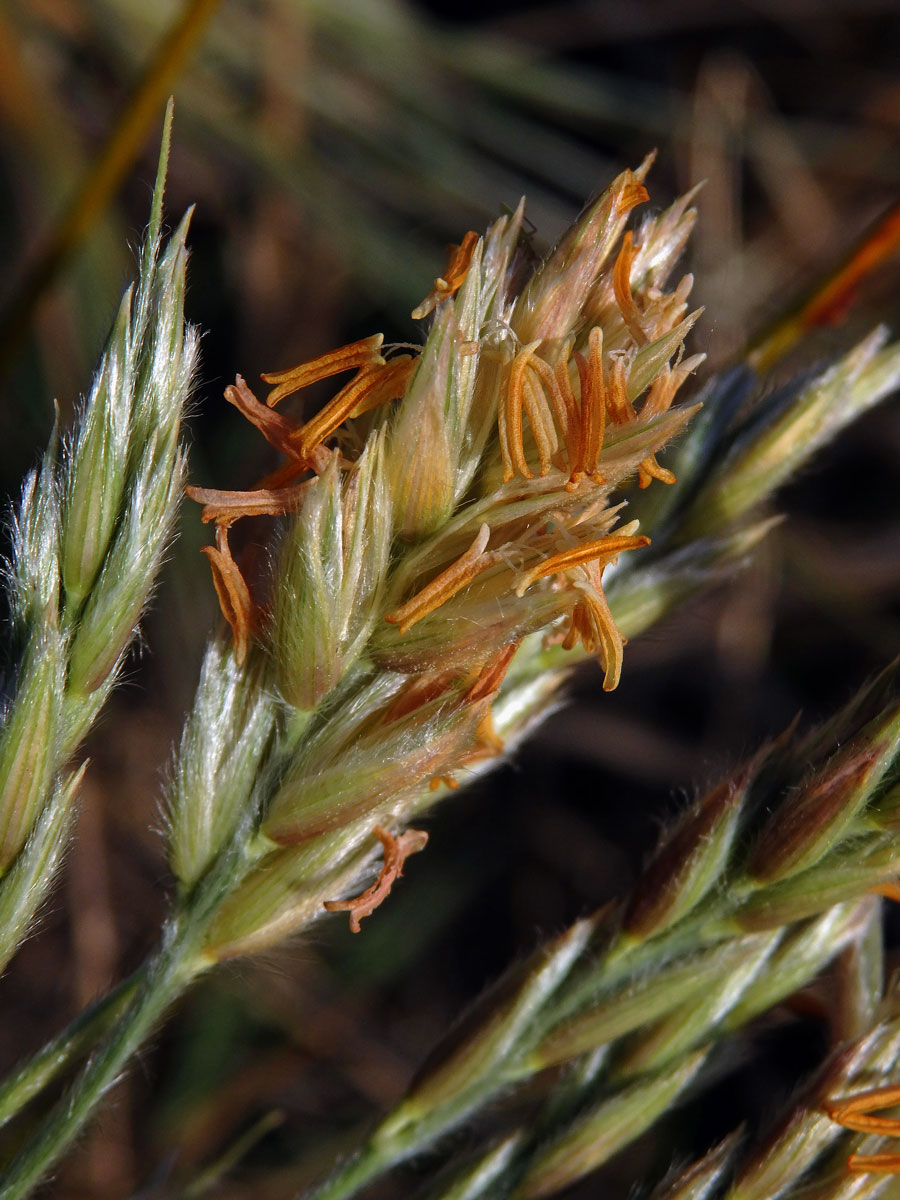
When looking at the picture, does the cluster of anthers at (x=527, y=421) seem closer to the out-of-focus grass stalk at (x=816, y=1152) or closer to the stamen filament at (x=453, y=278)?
the stamen filament at (x=453, y=278)

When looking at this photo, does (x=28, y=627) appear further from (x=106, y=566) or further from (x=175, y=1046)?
(x=175, y=1046)

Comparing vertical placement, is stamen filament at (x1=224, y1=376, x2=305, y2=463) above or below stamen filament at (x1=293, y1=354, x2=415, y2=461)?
below

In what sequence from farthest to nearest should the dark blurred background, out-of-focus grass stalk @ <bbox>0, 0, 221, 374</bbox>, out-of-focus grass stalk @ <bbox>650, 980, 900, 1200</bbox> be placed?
the dark blurred background → out-of-focus grass stalk @ <bbox>0, 0, 221, 374</bbox> → out-of-focus grass stalk @ <bbox>650, 980, 900, 1200</bbox>

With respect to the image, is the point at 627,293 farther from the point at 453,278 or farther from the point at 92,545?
the point at 92,545

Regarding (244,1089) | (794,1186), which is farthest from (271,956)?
(244,1089)

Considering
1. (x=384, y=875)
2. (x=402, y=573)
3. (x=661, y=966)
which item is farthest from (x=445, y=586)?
(x=661, y=966)

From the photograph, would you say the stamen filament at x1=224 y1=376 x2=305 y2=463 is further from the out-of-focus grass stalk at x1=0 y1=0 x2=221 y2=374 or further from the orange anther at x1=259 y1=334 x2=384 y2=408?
the out-of-focus grass stalk at x1=0 y1=0 x2=221 y2=374

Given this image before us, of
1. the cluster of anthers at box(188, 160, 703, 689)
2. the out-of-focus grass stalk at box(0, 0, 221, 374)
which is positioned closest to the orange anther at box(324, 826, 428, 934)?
the cluster of anthers at box(188, 160, 703, 689)
